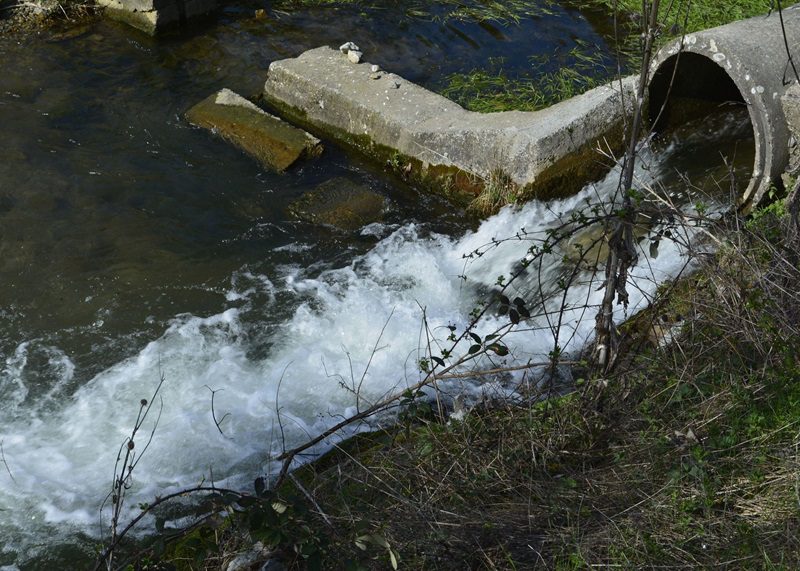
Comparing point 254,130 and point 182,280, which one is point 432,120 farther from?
point 182,280

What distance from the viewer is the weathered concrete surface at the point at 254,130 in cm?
664

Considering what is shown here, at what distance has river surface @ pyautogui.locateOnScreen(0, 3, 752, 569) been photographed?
446 cm

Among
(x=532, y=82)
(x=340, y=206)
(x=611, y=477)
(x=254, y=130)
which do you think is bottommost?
(x=340, y=206)

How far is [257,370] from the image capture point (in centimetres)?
498

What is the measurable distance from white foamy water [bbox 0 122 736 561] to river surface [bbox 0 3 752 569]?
1cm

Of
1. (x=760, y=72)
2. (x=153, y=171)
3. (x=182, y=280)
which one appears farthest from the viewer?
(x=153, y=171)

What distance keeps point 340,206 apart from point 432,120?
97cm

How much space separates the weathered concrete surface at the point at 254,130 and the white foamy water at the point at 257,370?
1.02m

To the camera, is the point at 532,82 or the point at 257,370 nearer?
the point at 257,370

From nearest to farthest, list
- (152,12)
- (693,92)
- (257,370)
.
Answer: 1. (257,370)
2. (693,92)
3. (152,12)

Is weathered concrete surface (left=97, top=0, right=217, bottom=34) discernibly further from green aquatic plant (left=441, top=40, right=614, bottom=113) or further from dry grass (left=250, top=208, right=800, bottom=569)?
dry grass (left=250, top=208, right=800, bottom=569)

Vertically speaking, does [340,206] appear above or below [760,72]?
below

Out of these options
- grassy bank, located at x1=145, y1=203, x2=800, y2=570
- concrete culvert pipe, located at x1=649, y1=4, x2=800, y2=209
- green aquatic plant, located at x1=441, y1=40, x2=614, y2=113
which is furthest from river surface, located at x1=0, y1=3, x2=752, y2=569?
concrete culvert pipe, located at x1=649, y1=4, x2=800, y2=209

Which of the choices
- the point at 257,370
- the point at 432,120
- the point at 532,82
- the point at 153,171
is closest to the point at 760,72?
the point at 432,120
